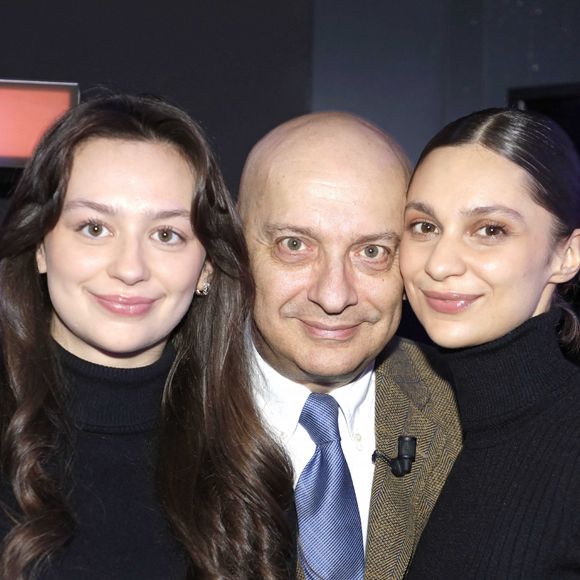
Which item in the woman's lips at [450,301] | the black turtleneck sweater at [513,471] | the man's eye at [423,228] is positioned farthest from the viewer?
the man's eye at [423,228]

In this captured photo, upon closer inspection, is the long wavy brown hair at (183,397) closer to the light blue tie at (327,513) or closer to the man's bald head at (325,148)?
the light blue tie at (327,513)

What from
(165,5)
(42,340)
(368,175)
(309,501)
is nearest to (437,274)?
(368,175)

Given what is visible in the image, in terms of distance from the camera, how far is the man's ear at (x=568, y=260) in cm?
241

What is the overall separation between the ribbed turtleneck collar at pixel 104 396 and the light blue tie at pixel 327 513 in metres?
0.44

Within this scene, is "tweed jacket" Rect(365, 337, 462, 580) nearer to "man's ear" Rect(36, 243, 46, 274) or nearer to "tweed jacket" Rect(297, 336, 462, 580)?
"tweed jacket" Rect(297, 336, 462, 580)

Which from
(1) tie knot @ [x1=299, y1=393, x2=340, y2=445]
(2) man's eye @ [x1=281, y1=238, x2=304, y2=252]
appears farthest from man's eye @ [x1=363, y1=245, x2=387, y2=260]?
(1) tie knot @ [x1=299, y1=393, x2=340, y2=445]

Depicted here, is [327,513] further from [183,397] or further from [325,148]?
→ [325,148]

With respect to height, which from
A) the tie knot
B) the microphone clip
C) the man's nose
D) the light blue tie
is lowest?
the light blue tie

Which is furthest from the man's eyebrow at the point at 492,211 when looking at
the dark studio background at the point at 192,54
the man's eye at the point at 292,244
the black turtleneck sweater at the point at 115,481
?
the dark studio background at the point at 192,54

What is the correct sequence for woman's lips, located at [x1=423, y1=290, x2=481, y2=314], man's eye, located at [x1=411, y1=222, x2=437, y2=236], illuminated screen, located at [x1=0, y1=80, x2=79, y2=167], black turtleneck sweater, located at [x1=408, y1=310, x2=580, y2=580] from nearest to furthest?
black turtleneck sweater, located at [x1=408, y1=310, x2=580, y2=580] → woman's lips, located at [x1=423, y1=290, x2=481, y2=314] → man's eye, located at [x1=411, y1=222, x2=437, y2=236] → illuminated screen, located at [x1=0, y1=80, x2=79, y2=167]

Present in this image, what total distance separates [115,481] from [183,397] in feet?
0.98

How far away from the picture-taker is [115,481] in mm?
2348

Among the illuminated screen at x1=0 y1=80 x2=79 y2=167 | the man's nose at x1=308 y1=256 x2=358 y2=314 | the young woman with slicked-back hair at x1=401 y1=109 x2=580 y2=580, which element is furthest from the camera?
the illuminated screen at x1=0 y1=80 x2=79 y2=167

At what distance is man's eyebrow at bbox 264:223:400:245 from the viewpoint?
2.72m
